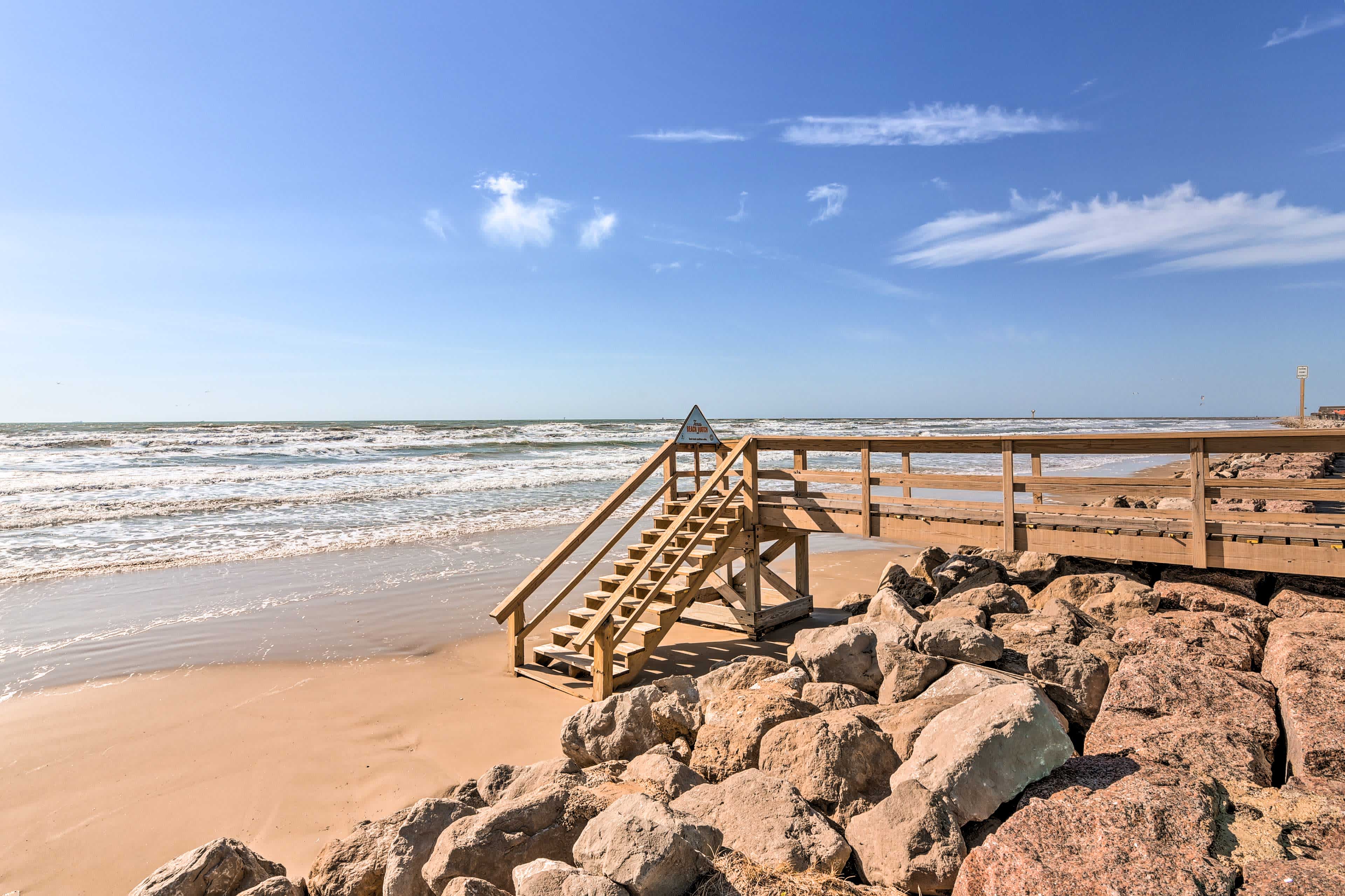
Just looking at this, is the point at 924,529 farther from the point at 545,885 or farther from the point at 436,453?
the point at 436,453

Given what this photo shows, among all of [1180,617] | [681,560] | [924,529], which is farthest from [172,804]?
[1180,617]

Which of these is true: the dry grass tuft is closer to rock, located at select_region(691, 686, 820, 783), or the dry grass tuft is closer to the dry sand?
rock, located at select_region(691, 686, 820, 783)

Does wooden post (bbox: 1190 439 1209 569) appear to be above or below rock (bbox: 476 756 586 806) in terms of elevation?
above

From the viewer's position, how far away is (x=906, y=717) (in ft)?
13.2

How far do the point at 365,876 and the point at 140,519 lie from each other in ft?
56.8

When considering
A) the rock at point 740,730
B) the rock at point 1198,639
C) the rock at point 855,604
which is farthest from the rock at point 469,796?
the rock at point 855,604

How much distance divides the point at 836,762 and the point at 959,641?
189cm

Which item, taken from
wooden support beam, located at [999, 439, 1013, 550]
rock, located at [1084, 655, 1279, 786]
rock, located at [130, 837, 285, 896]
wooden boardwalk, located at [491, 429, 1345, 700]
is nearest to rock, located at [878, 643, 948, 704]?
rock, located at [1084, 655, 1279, 786]

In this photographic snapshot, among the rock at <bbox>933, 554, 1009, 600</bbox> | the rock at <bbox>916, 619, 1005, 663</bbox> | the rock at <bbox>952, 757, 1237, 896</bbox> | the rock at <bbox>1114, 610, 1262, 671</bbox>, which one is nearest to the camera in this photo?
the rock at <bbox>952, 757, 1237, 896</bbox>

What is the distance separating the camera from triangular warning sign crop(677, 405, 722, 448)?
28.4 ft

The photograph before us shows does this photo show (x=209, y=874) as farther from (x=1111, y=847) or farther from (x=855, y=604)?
(x=855, y=604)

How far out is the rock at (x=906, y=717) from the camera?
12.5 feet

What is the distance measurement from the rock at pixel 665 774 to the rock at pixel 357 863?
1.00 metres

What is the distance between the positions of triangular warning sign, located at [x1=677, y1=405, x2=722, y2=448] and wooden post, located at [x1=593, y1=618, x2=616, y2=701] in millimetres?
2882
